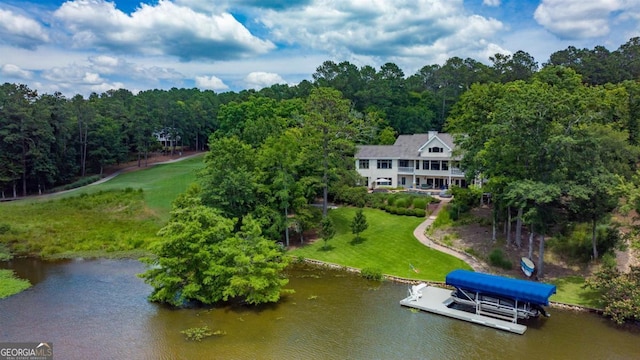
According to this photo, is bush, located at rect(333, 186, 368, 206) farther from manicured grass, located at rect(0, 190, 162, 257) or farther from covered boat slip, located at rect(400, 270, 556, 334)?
covered boat slip, located at rect(400, 270, 556, 334)

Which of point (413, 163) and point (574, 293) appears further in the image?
point (413, 163)

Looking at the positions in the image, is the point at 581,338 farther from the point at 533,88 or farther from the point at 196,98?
the point at 196,98

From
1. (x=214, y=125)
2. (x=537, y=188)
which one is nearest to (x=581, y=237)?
(x=537, y=188)

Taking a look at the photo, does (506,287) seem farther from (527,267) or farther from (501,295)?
(527,267)

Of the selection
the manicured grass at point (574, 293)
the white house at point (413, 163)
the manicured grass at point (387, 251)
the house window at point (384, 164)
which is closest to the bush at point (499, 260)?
the manicured grass at point (387, 251)

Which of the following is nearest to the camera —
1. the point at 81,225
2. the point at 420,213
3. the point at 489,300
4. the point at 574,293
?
the point at 489,300

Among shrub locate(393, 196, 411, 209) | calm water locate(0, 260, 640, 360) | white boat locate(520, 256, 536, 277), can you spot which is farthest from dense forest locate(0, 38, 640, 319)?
shrub locate(393, 196, 411, 209)

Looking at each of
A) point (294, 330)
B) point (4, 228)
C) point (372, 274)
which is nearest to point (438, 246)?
point (372, 274)

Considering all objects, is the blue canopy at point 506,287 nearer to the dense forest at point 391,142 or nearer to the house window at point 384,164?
the dense forest at point 391,142
